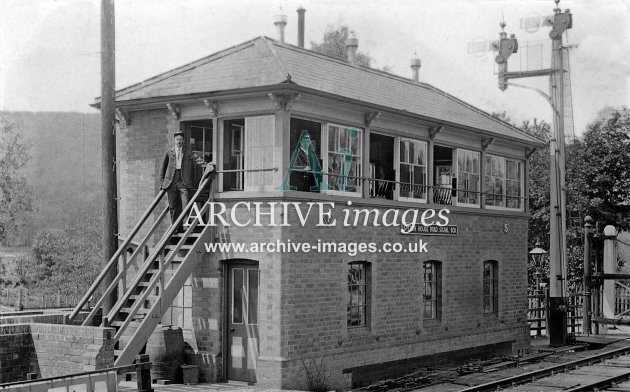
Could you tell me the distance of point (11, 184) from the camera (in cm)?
4184

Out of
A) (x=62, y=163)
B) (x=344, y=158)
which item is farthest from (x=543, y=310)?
(x=62, y=163)

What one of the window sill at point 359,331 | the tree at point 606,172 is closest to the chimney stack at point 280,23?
the window sill at point 359,331

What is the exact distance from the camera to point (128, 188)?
56.0 feet

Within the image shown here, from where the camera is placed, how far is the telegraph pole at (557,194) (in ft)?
73.9

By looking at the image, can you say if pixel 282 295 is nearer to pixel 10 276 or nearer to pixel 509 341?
pixel 509 341

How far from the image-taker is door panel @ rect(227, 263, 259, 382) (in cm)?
1532

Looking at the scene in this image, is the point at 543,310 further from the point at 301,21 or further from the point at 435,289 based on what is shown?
the point at 301,21

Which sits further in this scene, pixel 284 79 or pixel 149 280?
pixel 149 280

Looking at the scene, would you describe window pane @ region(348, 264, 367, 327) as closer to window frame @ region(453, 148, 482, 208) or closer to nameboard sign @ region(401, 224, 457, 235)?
nameboard sign @ region(401, 224, 457, 235)

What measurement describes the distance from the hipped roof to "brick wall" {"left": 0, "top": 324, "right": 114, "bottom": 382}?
4782 millimetres

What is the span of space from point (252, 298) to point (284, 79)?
4.08 meters

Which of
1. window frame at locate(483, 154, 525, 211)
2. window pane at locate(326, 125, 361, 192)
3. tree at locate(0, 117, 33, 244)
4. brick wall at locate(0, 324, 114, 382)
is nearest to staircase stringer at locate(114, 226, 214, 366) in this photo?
brick wall at locate(0, 324, 114, 382)

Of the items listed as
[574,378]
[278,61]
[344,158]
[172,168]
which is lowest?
[574,378]

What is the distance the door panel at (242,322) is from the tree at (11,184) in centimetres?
2729
